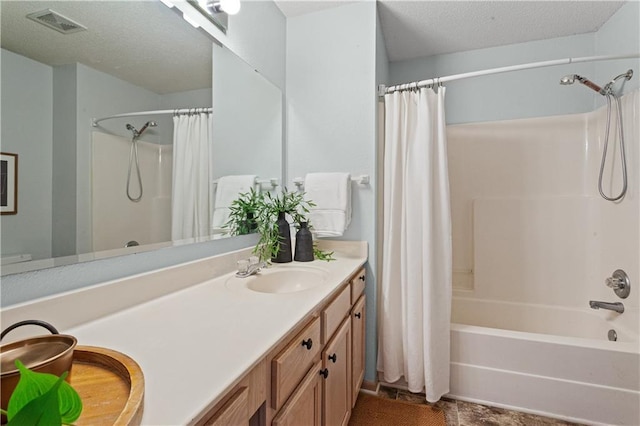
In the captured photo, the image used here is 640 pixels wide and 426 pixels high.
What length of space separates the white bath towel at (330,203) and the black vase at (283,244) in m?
0.20

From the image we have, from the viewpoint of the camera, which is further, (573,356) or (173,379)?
(573,356)

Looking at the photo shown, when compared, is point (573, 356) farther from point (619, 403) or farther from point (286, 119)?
point (286, 119)

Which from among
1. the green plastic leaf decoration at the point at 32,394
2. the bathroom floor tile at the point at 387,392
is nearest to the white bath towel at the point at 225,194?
the green plastic leaf decoration at the point at 32,394

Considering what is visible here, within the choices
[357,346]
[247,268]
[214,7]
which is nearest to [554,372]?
[357,346]

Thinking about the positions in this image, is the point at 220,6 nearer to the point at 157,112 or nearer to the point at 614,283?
the point at 157,112

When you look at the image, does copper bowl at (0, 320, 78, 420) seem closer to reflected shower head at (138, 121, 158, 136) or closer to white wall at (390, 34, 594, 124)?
reflected shower head at (138, 121, 158, 136)

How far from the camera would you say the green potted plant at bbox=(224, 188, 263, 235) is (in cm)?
150

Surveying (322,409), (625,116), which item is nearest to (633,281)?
(625,116)

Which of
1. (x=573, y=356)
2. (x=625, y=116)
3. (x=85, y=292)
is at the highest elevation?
(x=625, y=116)

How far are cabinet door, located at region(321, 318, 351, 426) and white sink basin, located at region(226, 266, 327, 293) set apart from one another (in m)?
0.23

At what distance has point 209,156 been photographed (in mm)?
1333

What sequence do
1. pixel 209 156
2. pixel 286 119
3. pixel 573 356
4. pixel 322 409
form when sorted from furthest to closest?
1. pixel 286 119
2. pixel 573 356
3. pixel 209 156
4. pixel 322 409

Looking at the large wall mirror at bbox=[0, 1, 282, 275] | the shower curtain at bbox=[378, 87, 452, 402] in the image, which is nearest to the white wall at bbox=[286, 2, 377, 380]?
the shower curtain at bbox=[378, 87, 452, 402]

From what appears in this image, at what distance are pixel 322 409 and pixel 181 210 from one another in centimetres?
90
